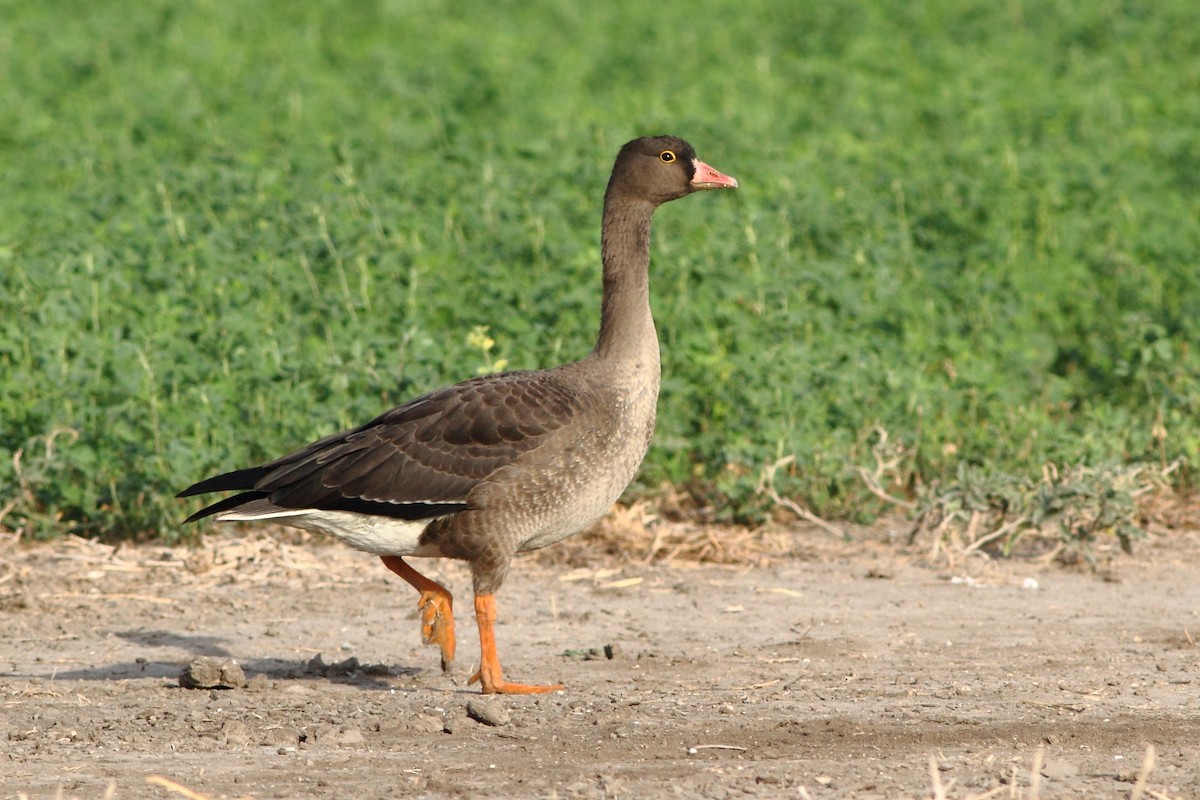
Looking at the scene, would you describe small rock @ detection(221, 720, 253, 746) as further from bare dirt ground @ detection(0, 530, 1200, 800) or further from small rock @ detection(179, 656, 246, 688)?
small rock @ detection(179, 656, 246, 688)

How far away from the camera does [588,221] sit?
43.0 ft

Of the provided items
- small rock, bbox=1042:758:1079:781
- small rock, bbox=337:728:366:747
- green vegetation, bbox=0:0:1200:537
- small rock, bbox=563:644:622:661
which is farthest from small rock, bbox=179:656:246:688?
small rock, bbox=1042:758:1079:781

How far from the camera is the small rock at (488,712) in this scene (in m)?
6.76

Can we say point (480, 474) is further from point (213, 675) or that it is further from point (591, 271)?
point (591, 271)

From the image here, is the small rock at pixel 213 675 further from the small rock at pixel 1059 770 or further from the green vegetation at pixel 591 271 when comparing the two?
the small rock at pixel 1059 770

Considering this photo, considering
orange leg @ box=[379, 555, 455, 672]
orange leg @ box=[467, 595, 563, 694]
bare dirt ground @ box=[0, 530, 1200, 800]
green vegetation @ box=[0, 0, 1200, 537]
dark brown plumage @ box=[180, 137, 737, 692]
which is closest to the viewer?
bare dirt ground @ box=[0, 530, 1200, 800]

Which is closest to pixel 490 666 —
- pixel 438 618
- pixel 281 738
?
pixel 438 618

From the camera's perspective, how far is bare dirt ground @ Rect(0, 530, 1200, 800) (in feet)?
19.9

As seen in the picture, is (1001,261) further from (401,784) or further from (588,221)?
(401,784)

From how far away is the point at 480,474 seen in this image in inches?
293

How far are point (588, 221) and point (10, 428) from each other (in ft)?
15.9

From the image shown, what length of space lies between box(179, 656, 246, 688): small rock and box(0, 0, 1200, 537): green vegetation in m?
2.21

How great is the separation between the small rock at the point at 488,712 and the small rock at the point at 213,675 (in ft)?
3.74

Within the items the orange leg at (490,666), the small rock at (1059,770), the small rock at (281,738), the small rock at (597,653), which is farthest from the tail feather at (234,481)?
the small rock at (1059,770)
